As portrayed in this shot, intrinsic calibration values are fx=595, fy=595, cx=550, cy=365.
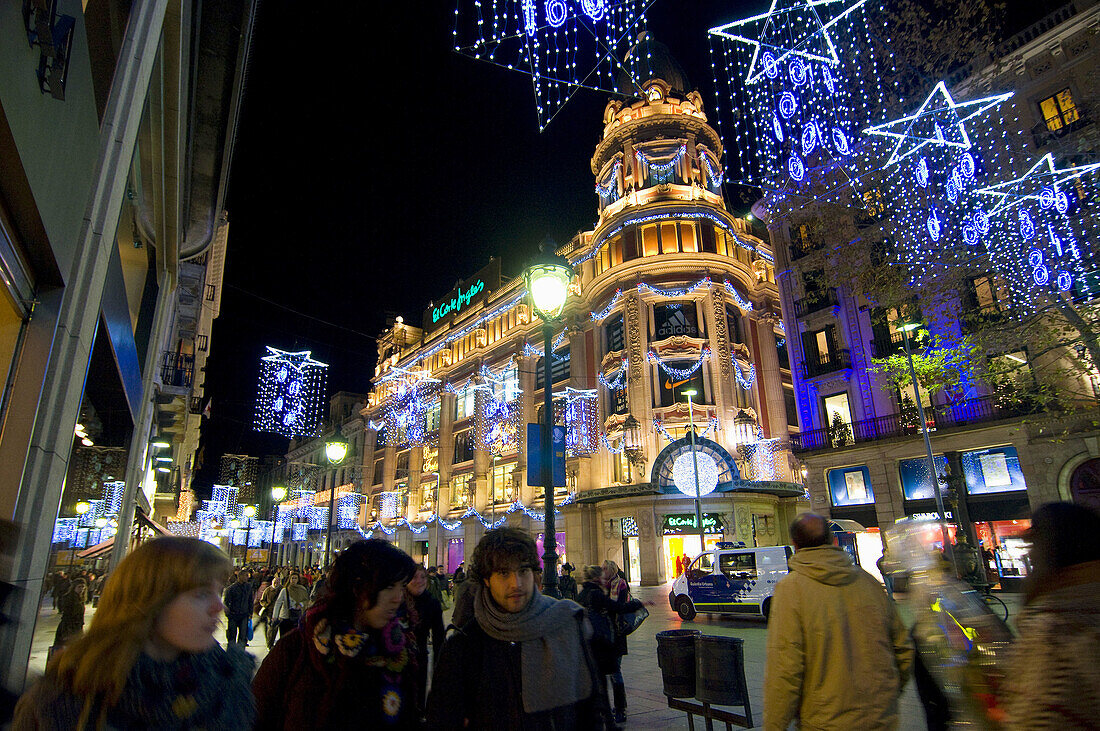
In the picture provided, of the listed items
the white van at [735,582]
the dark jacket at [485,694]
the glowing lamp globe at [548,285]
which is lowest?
the white van at [735,582]

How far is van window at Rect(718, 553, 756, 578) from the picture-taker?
1695 cm

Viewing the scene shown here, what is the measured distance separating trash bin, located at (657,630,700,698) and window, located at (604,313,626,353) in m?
29.7

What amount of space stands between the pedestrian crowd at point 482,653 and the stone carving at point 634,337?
30.2 m

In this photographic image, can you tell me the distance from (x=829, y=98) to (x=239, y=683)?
2149cm

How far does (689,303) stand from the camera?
35.1 metres

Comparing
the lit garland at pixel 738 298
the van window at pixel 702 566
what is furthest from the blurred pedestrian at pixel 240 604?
the lit garland at pixel 738 298

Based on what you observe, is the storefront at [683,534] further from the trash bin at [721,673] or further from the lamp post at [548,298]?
the trash bin at [721,673]

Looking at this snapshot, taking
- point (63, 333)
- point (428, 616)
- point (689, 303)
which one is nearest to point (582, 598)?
point (428, 616)

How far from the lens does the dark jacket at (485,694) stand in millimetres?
2740

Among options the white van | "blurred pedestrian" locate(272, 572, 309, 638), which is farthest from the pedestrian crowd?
the white van

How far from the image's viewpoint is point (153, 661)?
1.86 m

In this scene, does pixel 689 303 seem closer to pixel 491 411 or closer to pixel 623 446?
pixel 623 446

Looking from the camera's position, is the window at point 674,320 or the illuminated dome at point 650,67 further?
the illuminated dome at point 650,67

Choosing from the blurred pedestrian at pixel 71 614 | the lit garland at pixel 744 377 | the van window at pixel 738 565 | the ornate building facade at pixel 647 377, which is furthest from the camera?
the lit garland at pixel 744 377
